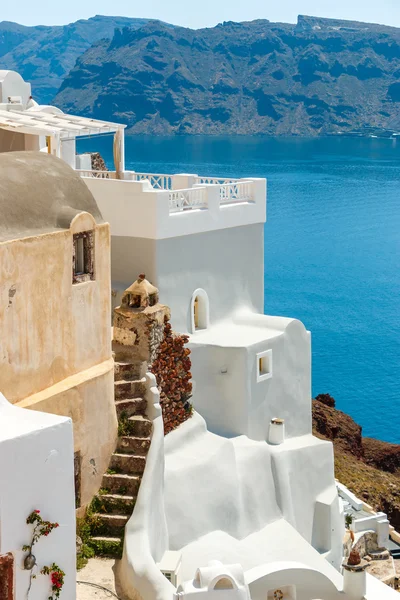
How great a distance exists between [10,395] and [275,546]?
802 cm

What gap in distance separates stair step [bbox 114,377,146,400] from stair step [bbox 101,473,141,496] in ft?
5.59

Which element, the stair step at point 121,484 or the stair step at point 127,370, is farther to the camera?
the stair step at point 127,370

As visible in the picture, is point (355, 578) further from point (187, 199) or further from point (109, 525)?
point (187, 199)

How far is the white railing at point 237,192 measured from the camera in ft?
75.8

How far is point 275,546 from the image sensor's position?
2036cm

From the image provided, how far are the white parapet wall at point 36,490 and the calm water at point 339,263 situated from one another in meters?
39.4

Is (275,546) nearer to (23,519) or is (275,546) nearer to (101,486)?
(101,486)

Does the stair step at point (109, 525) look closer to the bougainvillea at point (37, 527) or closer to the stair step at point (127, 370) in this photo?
the stair step at point (127, 370)

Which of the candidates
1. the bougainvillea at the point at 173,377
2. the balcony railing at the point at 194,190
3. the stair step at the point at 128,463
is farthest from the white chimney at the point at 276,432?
the stair step at the point at 128,463

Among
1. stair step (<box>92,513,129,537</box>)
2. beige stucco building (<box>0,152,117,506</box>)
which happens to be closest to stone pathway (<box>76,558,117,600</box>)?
stair step (<box>92,513,129,537</box>)

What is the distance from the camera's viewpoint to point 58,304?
608 inches

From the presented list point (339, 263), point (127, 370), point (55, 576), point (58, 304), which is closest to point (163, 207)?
point (127, 370)

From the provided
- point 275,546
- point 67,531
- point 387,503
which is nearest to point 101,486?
point 67,531

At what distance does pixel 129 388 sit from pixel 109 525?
9.03 feet
